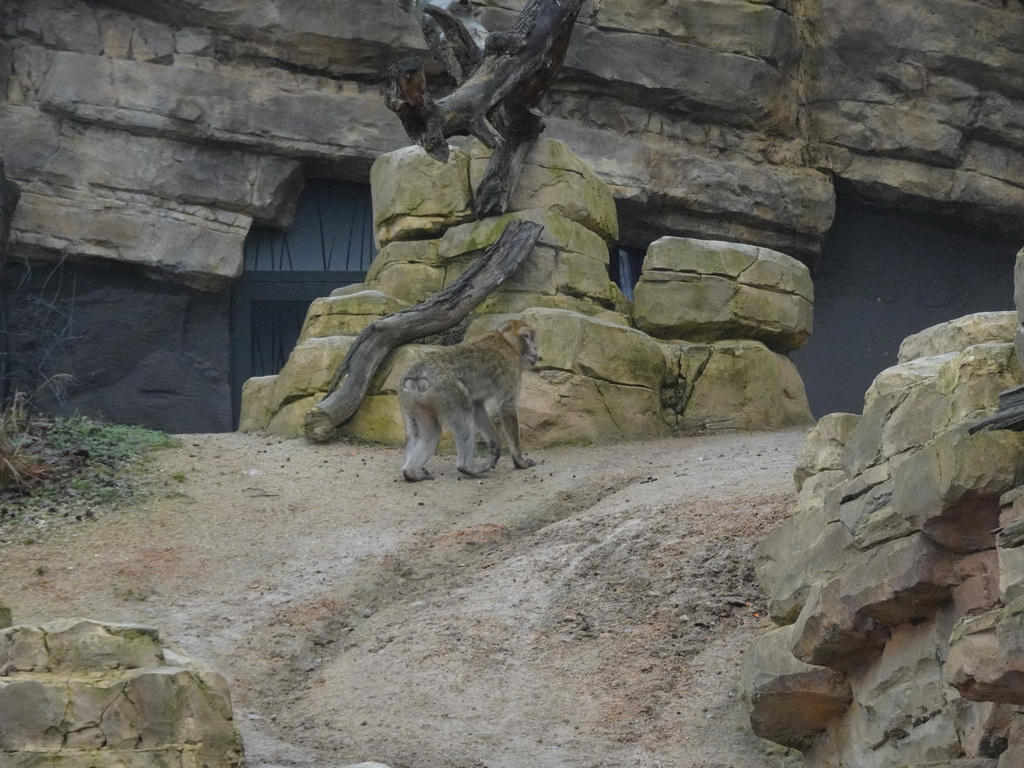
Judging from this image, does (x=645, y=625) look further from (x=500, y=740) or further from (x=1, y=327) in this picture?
(x=1, y=327)

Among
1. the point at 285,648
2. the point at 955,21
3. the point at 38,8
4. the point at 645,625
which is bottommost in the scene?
the point at 285,648

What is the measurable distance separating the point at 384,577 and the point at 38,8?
1175 centimetres

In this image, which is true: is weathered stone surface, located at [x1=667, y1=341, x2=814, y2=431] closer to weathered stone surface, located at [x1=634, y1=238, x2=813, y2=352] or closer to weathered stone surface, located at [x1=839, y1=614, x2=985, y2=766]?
weathered stone surface, located at [x1=634, y1=238, x2=813, y2=352]

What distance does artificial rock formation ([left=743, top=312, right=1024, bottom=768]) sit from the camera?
4.86 metres

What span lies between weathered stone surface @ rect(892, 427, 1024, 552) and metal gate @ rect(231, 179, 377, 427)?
49.0ft

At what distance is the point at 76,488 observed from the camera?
37.0ft

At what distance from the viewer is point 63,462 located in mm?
11695

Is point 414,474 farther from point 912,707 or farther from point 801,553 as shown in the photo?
point 912,707

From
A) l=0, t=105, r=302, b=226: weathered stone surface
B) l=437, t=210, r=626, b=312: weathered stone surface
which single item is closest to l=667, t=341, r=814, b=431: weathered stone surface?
l=437, t=210, r=626, b=312: weathered stone surface

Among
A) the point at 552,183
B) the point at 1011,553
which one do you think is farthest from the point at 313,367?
the point at 1011,553

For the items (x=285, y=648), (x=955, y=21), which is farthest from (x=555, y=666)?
(x=955, y=21)

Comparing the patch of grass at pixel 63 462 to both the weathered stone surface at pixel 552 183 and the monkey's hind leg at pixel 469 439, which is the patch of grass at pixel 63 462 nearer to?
the monkey's hind leg at pixel 469 439

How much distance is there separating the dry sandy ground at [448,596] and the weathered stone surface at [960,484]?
200 centimetres

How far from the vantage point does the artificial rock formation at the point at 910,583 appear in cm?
486
